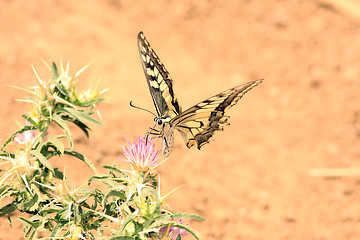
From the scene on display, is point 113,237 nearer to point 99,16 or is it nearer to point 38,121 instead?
point 38,121

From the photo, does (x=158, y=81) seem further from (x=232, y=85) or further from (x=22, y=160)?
(x=232, y=85)

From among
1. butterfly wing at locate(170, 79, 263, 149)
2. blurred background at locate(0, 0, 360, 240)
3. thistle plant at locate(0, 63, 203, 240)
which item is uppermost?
blurred background at locate(0, 0, 360, 240)

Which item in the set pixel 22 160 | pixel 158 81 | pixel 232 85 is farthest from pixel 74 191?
pixel 232 85

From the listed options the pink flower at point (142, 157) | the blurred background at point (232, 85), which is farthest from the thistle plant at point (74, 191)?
Result: the blurred background at point (232, 85)

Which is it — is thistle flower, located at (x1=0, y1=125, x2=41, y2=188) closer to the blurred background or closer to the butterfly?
the butterfly

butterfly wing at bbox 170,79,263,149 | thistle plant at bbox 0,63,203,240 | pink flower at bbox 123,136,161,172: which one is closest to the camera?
thistle plant at bbox 0,63,203,240

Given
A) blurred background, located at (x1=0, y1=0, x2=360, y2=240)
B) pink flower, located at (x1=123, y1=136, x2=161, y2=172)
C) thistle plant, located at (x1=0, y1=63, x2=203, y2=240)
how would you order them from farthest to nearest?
blurred background, located at (x1=0, y1=0, x2=360, y2=240)
pink flower, located at (x1=123, y1=136, x2=161, y2=172)
thistle plant, located at (x1=0, y1=63, x2=203, y2=240)

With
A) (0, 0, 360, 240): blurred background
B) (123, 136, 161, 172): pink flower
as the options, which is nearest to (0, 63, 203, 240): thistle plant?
(123, 136, 161, 172): pink flower

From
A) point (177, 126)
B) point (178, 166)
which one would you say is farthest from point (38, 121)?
point (178, 166)
